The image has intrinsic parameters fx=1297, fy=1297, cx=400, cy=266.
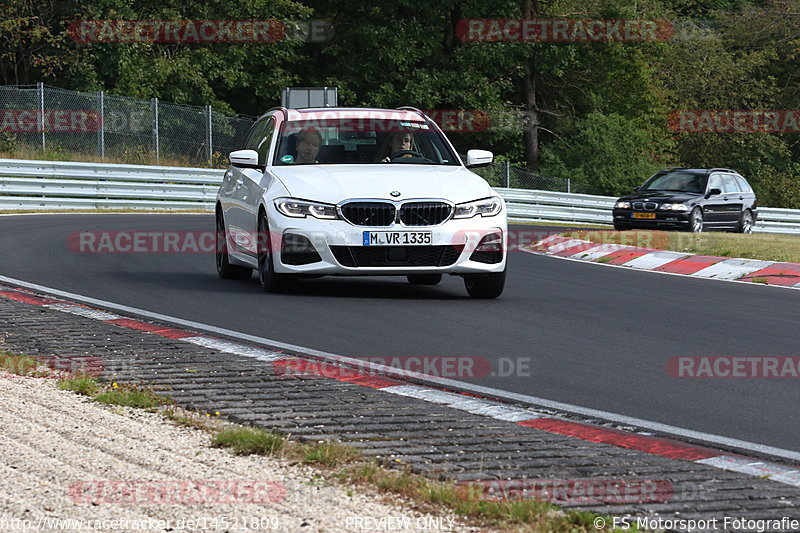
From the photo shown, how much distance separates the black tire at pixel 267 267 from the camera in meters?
11.4

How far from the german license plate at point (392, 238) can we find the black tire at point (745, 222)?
18.8 m

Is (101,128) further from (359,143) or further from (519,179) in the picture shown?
(359,143)

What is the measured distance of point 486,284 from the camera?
38.1 feet

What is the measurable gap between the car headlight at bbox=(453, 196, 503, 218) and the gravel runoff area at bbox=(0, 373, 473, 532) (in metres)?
5.56

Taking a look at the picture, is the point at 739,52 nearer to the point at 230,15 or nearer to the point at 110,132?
the point at 230,15

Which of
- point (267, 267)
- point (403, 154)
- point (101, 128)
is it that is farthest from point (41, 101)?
point (267, 267)

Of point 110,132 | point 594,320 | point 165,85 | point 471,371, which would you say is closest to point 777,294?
point 594,320

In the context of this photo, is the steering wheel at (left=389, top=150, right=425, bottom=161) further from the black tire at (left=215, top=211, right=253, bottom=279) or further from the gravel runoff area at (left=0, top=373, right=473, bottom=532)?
the gravel runoff area at (left=0, top=373, right=473, bottom=532)

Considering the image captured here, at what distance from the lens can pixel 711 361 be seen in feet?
27.0

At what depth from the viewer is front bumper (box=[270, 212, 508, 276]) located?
10.9 m

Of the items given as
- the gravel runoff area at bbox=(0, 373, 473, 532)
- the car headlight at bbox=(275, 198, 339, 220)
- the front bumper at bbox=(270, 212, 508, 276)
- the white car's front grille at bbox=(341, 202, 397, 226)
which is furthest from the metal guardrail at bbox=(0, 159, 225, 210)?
the gravel runoff area at bbox=(0, 373, 473, 532)

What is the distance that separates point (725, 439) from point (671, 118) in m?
48.3

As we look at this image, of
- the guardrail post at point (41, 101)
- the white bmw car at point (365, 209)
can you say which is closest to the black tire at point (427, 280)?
the white bmw car at point (365, 209)

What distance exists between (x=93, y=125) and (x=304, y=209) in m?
20.4
